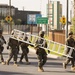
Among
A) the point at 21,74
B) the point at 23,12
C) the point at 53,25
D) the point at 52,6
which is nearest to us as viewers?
the point at 21,74

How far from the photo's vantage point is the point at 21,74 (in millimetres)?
12891

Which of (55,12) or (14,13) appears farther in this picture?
(14,13)

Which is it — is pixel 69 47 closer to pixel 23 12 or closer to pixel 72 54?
pixel 72 54

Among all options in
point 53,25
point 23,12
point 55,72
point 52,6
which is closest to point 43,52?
point 55,72

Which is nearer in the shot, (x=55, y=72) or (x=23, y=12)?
(x=55, y=72)

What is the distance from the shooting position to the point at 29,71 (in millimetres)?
13789

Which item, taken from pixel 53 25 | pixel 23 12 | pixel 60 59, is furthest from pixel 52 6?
pixel 60 59

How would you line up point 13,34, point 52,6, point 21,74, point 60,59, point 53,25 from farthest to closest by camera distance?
point 52,6, point 53,25, point 60,59, point 13,34, point 21,74

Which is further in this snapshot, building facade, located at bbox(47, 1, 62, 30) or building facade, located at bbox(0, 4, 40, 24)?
building facade, located at bbox(0, 4, 40, 24)

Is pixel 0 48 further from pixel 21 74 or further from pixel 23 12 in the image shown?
pixel 23 12

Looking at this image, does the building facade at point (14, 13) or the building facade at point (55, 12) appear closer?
the building facade at point (55, 12)

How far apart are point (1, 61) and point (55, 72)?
376 cm

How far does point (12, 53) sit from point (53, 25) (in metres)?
84.9

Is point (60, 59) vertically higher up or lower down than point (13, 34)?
lower down
